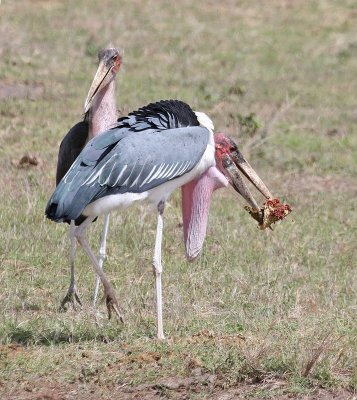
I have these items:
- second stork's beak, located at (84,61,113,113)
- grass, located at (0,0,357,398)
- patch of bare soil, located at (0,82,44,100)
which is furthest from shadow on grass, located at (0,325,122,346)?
patch of bare soil, located at (0,82,44,100)

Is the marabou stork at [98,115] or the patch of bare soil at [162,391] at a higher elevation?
the marabou stork at [98,115]

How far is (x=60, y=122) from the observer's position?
1083 cm

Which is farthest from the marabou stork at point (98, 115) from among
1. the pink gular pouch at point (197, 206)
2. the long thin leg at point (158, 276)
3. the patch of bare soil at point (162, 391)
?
the patch of bare soil at point (162, 391)

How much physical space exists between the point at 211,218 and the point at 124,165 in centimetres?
269

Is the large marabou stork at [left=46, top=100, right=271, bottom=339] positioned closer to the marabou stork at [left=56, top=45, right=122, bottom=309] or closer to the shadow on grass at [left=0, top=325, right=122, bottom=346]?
the shadow on grass at [left=0, top=325, right=122, bottom=346]

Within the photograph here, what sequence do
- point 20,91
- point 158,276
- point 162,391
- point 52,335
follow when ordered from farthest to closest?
1. point 20,91
2. point 158,276
3. point 52,335
4. point 162,391

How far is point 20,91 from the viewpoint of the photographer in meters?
12.0

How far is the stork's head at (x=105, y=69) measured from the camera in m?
6.86

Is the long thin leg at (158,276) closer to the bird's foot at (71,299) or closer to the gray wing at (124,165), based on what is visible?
the gray wing at (124,165)

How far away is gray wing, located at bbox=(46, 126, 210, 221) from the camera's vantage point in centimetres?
559

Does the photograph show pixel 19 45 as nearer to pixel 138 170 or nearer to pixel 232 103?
pixel 232 103

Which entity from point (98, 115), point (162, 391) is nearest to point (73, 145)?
point (98, 115)

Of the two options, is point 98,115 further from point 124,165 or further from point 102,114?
point 124,165

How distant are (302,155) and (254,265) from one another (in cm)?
330
